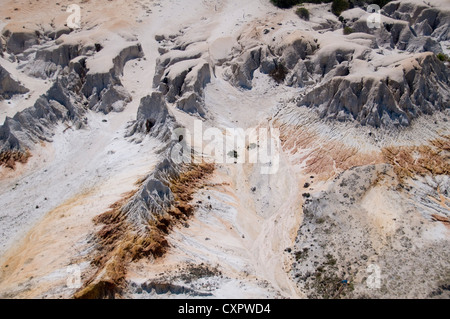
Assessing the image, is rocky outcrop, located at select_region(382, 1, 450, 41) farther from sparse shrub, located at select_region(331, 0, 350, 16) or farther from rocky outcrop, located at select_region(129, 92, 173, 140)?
rocky outcrop, located at select_region(129, 92, 173, 140)

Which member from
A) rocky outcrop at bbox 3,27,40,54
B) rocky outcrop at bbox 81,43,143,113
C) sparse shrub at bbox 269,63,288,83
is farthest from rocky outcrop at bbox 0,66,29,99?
sparse shrub at bbox 269,63,288,83

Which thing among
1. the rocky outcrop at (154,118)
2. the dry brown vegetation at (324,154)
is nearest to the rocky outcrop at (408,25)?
the dry brown vegetation at (324,154)

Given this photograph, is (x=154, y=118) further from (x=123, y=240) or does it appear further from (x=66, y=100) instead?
(x=123, y=240)

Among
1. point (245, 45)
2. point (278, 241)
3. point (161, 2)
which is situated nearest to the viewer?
point (278, 241)

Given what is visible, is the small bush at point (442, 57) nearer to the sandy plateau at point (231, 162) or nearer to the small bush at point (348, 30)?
the sandy plateau at point (231, 162)

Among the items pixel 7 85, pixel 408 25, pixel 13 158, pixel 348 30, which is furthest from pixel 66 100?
pixel 408 25

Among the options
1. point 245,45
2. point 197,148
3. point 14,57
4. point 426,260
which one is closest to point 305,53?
point 245,45

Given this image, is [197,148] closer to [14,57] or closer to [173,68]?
[173,68]
